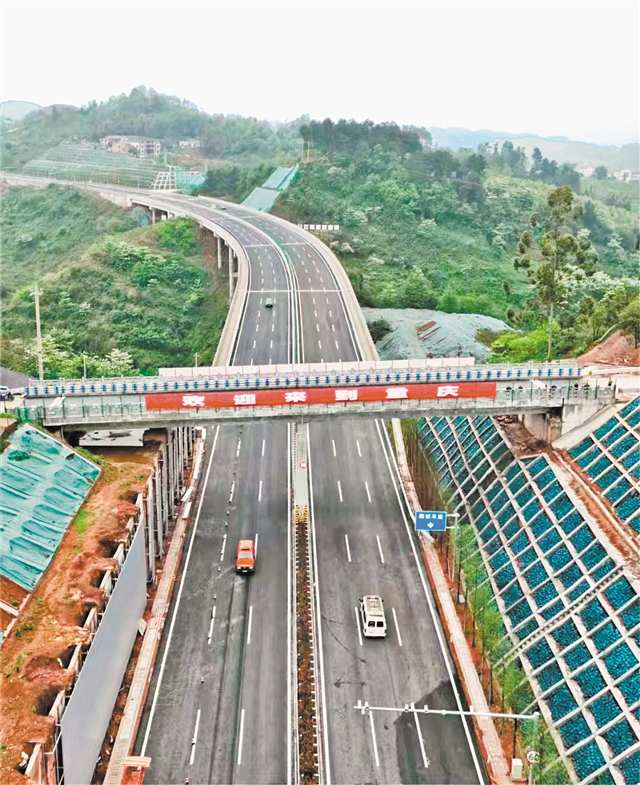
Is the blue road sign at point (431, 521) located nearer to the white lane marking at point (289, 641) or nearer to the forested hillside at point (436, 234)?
the white lane marking at point (289, 641)

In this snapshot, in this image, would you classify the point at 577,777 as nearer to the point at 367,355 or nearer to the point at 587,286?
the point at 367,355

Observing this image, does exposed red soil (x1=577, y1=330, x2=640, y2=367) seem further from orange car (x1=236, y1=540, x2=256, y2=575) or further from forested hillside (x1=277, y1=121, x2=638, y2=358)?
orange car (x1=236, y1=540, x2=256, y2=575)

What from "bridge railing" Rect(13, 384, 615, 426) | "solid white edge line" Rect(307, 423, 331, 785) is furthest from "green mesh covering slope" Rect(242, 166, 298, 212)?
"bridge railing" Rect(13, 384, 615, 426)

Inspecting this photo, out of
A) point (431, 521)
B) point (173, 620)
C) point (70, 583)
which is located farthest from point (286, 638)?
point (70, 583)

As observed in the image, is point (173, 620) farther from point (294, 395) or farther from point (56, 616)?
point (294, 395)

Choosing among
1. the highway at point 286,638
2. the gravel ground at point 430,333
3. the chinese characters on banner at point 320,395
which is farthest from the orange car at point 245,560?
the gravel ground at point 430,333
